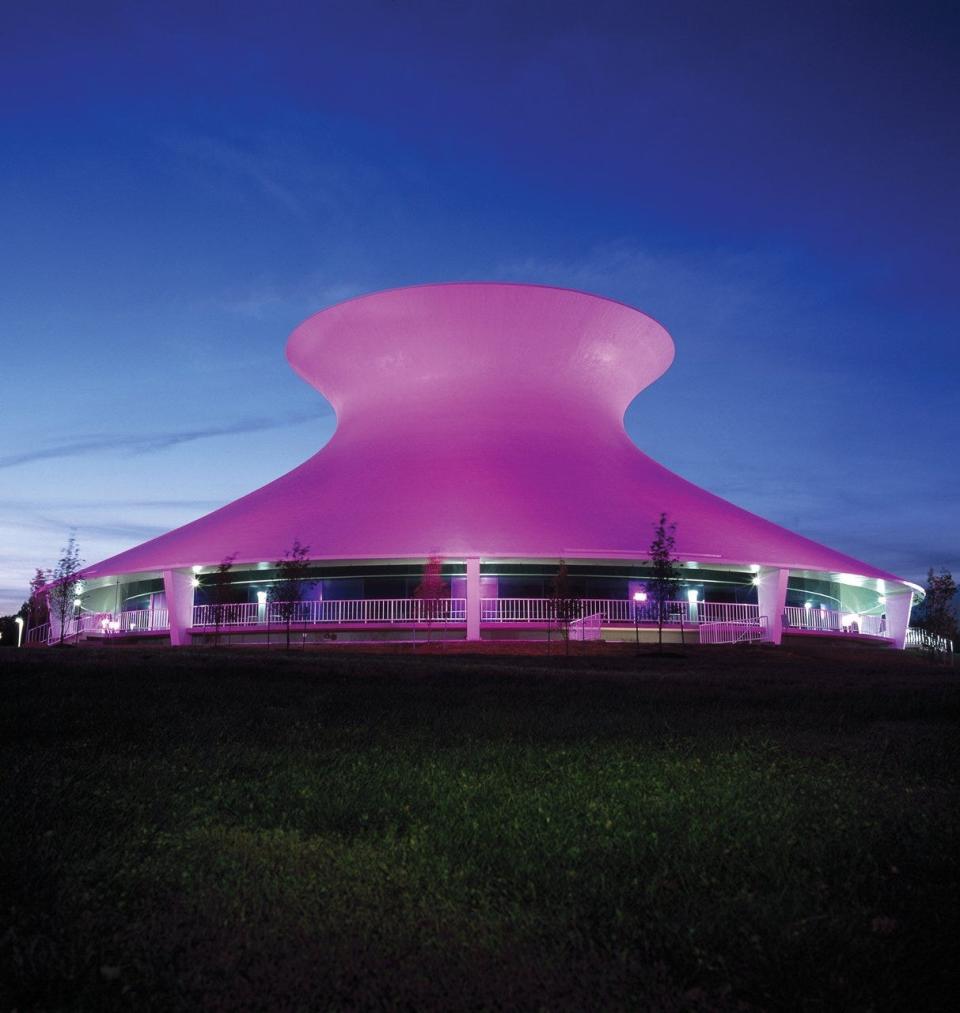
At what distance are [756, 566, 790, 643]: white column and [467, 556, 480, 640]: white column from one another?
9417 mm

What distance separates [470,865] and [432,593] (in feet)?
78.9

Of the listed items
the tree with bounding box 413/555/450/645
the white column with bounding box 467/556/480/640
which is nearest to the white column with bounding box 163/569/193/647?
the tree with bounding box 413/555/450/645

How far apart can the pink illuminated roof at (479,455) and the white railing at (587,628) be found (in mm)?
2019

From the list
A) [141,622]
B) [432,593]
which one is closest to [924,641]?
[432,593]

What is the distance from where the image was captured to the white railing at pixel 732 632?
30.1m

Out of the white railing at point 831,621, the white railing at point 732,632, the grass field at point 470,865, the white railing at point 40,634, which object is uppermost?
the white railing at point 831,621

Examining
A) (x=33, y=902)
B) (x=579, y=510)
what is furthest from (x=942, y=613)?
(x=33, y=902)

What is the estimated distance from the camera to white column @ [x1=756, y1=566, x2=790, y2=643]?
101ft

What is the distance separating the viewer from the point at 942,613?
34.5 meters

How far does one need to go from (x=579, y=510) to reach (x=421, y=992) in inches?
1100

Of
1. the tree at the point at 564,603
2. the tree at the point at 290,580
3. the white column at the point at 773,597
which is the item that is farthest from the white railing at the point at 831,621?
the tree at the point at 290,580

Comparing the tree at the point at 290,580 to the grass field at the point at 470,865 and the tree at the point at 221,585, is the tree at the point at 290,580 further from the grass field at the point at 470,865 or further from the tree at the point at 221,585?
the grass field at the point at 470,865

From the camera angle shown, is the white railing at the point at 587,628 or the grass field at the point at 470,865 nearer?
the grass field at the point at 470,865

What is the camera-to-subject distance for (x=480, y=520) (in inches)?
1166
